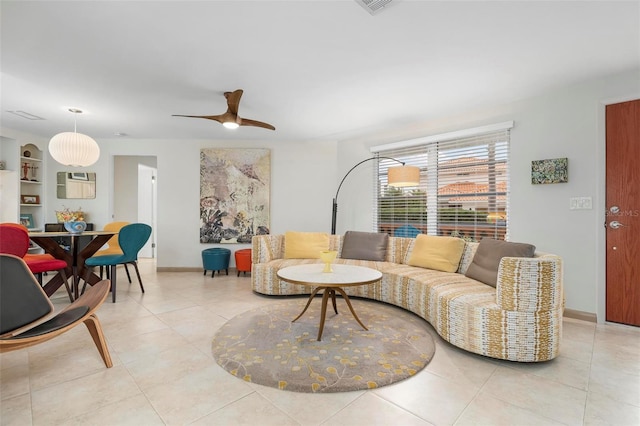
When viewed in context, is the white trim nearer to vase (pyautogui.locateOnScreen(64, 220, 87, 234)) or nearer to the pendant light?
the pendant light

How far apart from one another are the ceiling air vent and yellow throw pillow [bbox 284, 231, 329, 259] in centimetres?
302

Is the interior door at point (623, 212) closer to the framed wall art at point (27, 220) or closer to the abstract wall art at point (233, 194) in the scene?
the abstract wall art at point (233, 194)

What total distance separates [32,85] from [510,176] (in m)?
5.48

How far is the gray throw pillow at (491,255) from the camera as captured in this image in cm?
265

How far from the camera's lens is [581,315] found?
3082 mm

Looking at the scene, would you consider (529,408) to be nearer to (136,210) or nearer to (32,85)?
(32,85)

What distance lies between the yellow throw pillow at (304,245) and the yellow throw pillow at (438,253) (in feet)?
4.23

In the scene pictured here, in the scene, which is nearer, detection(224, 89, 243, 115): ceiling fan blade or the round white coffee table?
the round white coffee table

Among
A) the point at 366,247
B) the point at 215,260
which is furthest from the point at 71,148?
the point at 366,247

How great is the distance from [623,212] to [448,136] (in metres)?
1.98

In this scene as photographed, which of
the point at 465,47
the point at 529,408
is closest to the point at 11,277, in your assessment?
the point at 529,408

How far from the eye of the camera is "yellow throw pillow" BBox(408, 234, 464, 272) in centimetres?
340

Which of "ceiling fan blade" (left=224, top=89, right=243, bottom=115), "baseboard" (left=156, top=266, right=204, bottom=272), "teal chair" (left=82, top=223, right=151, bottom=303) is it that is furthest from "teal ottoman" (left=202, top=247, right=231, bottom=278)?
"ceiling fan blade" (left=224, top=89, right=243, bottom=115)

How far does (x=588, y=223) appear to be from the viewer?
120 inches
